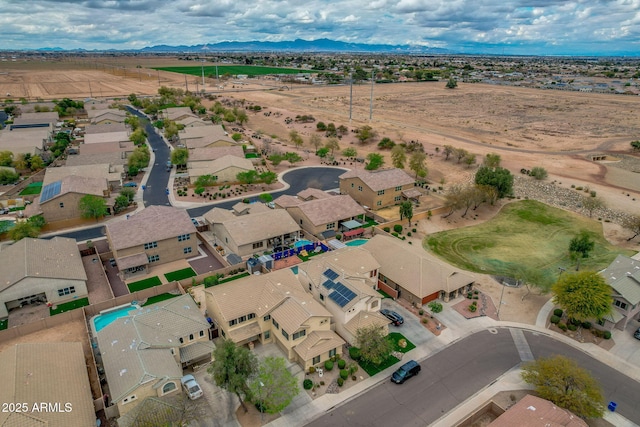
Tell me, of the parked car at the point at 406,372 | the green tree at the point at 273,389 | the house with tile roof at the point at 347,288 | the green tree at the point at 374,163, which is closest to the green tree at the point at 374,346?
the parked car at the point at 406,372

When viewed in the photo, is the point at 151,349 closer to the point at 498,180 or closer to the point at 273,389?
the point at 273,389

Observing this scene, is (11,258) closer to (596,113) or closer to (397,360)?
(397,360)

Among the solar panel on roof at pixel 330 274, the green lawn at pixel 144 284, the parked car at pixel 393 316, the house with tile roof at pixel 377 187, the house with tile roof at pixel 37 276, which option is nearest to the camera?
the solar panel on roof at pixel 330 274

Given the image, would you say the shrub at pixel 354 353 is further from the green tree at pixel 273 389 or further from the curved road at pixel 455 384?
the green tree at pixel 273 389

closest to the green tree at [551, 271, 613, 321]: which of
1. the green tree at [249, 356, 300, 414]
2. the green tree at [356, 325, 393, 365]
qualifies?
the green tree at [356, 325, 393, 365]

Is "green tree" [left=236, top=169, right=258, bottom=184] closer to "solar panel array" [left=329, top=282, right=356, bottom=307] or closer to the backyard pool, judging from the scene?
the backyard pool
